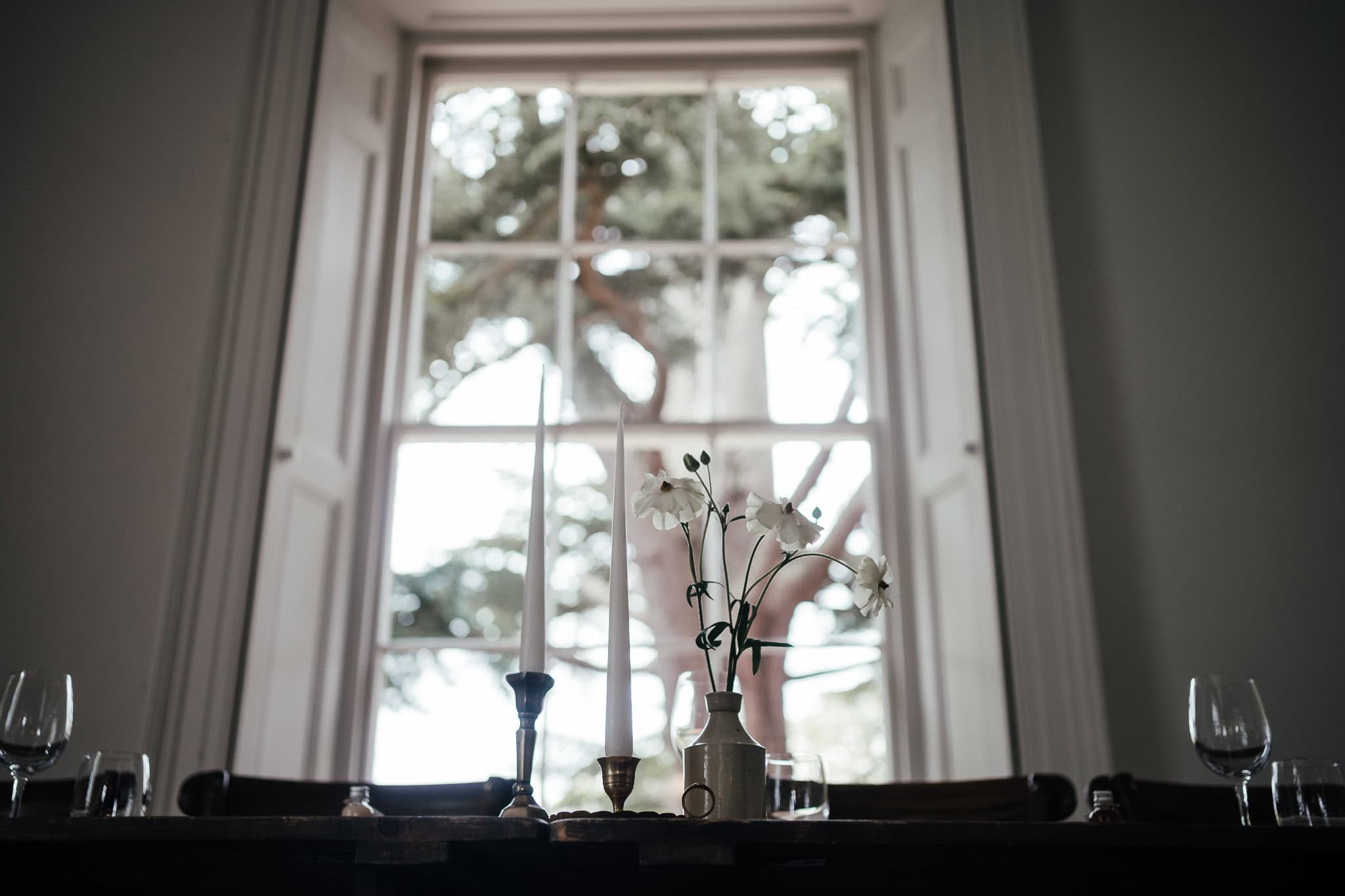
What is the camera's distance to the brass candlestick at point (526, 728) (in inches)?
40.8

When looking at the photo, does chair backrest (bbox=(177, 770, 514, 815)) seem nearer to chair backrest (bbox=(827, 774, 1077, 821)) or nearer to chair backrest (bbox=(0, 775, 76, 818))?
chair backrest (bbox=(0, 775, 76, 818))

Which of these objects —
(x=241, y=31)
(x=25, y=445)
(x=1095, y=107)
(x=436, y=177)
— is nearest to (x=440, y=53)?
(x=436, y=177)

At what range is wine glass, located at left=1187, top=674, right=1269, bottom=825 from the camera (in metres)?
1.30

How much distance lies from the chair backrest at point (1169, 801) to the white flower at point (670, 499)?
2.22 feet

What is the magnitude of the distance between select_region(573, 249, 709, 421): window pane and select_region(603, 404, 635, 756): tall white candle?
1681 mm

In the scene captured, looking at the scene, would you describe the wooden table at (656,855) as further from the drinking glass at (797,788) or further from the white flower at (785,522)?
the white flower at (785,522)

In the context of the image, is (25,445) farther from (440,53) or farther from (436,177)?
(440,53)

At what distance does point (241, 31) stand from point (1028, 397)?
1.90 m

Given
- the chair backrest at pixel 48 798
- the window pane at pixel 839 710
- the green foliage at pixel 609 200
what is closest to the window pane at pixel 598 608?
the window pane at pixel 839 710

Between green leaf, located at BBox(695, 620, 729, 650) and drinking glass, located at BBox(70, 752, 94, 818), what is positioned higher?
green leaf, located at BBox(695, 620, 729, 650)

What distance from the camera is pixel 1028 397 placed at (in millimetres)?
2443

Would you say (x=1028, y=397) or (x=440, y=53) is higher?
(x=440, y=53)

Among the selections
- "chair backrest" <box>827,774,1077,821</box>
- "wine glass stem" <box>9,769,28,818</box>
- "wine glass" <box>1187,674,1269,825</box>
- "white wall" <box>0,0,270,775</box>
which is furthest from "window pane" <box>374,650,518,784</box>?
"wine glass" <box>1187,674,1269,825</box>

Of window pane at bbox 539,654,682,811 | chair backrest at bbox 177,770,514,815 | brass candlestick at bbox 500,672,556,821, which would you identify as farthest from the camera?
window pane at bbox 539,654,682,811
